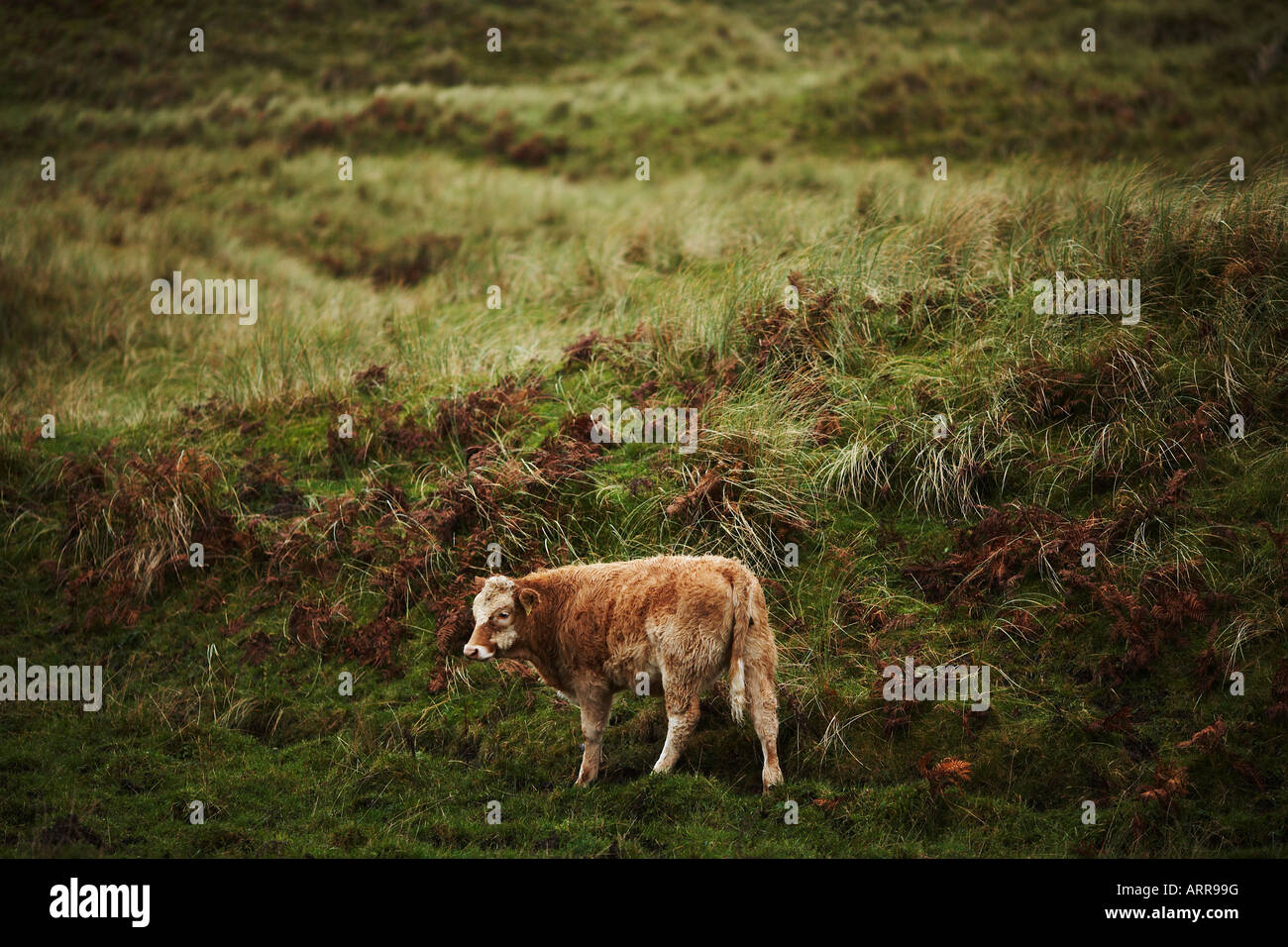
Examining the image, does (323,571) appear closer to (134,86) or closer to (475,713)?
(475,713)

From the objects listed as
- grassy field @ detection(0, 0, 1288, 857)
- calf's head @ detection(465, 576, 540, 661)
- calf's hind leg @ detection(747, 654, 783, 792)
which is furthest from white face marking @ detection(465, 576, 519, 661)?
calf's hind leg @ detection(747, 654, 783, 792)

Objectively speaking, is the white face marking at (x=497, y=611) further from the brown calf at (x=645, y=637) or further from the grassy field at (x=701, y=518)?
the grassy field at (x=701, y=518)

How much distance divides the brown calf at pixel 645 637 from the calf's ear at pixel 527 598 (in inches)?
0.4

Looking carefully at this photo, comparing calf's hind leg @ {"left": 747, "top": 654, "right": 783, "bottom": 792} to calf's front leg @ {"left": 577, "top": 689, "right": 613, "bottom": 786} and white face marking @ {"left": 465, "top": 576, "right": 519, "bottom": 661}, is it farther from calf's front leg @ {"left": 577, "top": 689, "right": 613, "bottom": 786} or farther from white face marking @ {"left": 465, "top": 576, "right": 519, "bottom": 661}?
white face marking @ {"left": 465, "top": 576, "right": 519, "bottom": 661}

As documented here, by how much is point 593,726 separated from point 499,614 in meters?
1.14

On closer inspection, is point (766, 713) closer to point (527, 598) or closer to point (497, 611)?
point (527, 598)

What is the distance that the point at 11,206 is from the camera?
23062mm

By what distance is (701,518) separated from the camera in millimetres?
10391

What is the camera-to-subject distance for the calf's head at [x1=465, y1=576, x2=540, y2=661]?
26.7 feet

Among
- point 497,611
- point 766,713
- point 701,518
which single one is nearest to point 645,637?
point 766,713

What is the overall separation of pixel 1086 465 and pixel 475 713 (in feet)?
19.9

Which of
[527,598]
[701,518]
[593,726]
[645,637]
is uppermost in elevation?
[701,518]

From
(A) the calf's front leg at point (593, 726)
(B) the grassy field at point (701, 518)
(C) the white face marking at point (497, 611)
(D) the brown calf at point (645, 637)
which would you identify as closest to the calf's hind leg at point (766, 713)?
(D) the brown calf at point (645, 637)

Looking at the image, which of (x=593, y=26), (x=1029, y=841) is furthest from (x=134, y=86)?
(x=1029, y=841)
